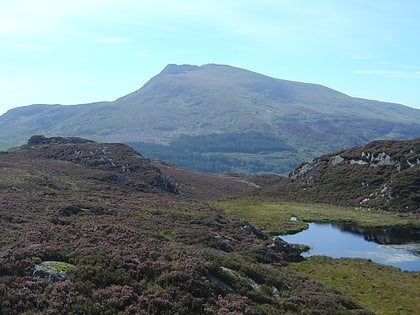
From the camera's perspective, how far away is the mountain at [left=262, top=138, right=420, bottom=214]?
89188 millimetres

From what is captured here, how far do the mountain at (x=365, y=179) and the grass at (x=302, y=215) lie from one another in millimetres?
5400

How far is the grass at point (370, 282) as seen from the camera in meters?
35.0

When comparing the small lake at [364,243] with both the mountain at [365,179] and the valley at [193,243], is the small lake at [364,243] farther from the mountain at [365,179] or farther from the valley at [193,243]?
the mountain at [365,179]

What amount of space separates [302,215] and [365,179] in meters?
25.2

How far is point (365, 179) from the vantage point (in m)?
99.5

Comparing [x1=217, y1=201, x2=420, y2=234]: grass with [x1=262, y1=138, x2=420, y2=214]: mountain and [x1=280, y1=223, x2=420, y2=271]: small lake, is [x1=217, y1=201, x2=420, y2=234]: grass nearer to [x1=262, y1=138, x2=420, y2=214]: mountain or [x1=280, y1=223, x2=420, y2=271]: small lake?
[x1=280, y1=223, x2=420, y2=271]: small lake

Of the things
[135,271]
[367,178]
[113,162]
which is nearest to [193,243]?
[135,271]

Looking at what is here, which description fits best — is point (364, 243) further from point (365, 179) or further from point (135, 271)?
point (135, 271)

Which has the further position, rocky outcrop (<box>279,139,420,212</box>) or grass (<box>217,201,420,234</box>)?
rocky outcrop (<box>279,139,420,212</box>)

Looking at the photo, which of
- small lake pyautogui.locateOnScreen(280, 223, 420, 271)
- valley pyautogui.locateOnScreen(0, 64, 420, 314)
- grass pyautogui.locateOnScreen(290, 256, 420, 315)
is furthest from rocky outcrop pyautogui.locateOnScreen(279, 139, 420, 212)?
grass pyautogui.locateOnScreen(290, 256, 420, 315)

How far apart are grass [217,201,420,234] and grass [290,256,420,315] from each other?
1872 centimetres

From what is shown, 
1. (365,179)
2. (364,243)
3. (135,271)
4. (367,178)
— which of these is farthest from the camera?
(367,178)

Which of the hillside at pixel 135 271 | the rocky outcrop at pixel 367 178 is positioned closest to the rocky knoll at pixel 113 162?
the rocky outcrop at pixel 367 178

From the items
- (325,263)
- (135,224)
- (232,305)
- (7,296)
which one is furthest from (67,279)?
(325,263)
